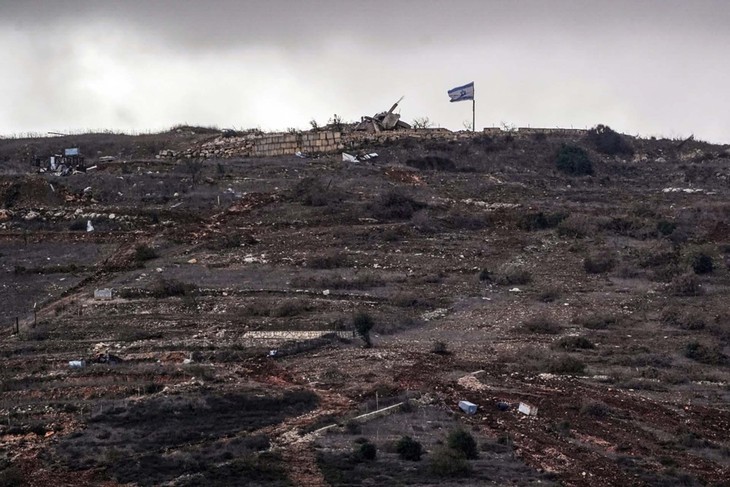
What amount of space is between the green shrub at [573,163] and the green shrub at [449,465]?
124 feet

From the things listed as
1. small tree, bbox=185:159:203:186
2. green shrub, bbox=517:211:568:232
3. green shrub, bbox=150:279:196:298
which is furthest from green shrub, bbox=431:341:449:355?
small tree, bbox=185:159:203:186

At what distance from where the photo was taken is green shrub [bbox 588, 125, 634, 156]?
60.5 meters

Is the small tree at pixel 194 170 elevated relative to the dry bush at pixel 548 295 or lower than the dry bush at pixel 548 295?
elevated

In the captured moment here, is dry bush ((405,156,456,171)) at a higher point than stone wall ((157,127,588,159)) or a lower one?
lower

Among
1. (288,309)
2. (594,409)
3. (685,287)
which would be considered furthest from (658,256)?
(594,409)

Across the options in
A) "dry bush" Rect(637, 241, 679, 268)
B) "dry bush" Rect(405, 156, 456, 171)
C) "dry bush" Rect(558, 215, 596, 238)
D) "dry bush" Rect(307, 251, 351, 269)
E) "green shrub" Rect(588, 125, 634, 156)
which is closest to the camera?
"dry bush" Rect(307, 251, 351, 269)

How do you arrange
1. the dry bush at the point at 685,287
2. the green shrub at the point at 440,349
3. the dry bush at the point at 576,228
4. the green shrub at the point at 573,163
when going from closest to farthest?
the green shrub at the point at 440,349 → the dry bush at the point at 685,287 → the dry bush at the point at 576,228 → the green shrub at the point at 573,163

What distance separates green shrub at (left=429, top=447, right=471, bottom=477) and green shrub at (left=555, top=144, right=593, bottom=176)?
124ft

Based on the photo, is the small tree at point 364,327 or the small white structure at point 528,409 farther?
the small tree at point 364,327

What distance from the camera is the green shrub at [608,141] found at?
60.5 m

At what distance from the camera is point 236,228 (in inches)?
1574

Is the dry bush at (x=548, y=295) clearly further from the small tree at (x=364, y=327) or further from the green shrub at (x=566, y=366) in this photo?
the green shrub at (x=566, y=366)

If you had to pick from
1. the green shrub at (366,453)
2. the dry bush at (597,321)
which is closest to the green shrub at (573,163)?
the dry bush at (597,321)

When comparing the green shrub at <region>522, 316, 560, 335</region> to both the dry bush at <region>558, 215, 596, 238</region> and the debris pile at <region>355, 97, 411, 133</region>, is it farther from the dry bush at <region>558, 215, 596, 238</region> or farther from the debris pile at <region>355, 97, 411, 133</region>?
the debris pile at <region>355, 97, 411, 133</region>
